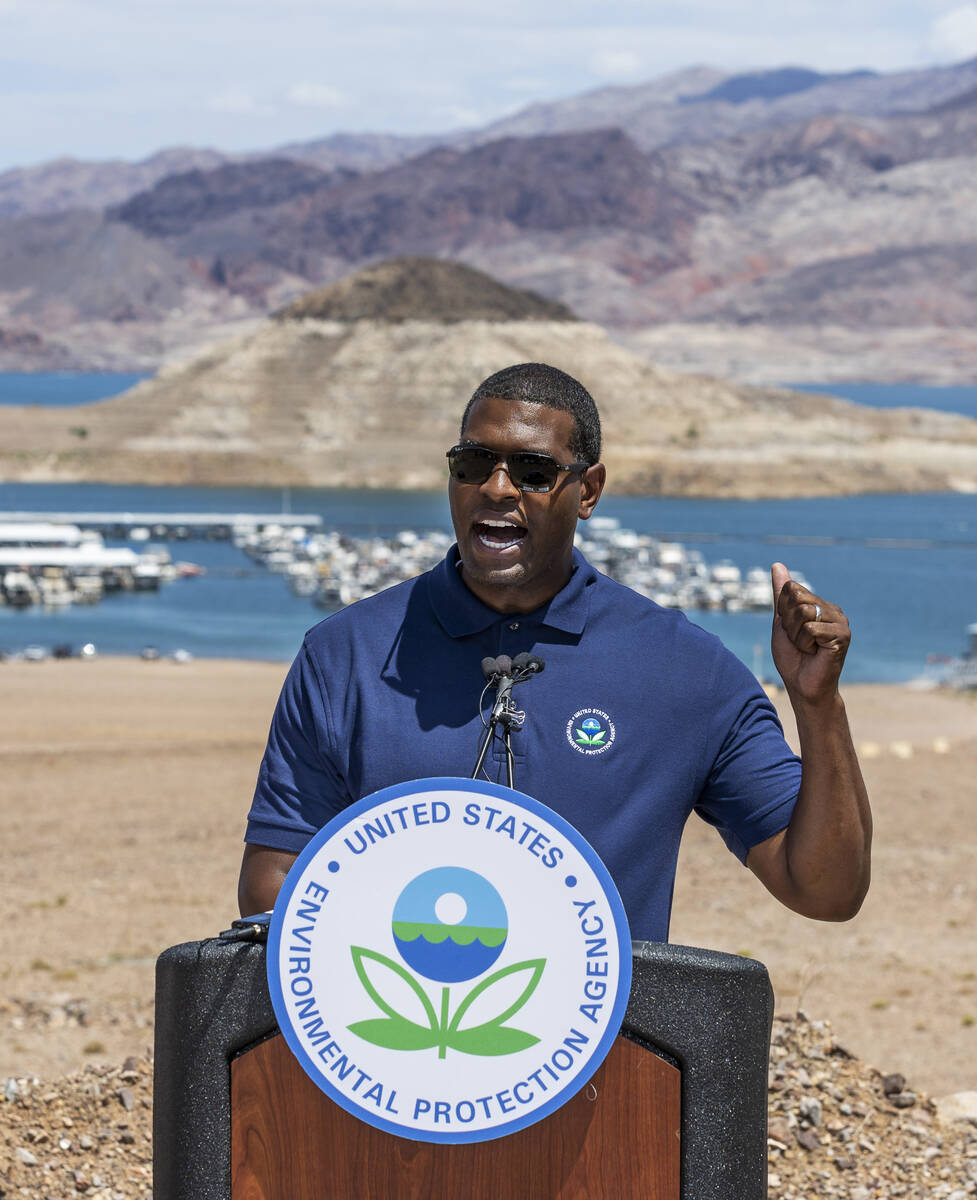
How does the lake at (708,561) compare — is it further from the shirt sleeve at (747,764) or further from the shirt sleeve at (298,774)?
the shirt sleeve at (298,774)

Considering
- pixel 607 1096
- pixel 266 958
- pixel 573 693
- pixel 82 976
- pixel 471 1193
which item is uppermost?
pixel 573 693

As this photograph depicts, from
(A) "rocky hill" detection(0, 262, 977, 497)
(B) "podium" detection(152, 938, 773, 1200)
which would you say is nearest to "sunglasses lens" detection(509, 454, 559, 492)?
(B) "podium" detection(152, 938, 773, 1200)

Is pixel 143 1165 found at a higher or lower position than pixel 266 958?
lower

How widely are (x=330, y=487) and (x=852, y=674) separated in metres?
87.2

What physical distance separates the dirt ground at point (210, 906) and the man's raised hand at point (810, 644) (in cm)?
403

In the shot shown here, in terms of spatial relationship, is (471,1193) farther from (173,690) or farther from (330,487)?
(330,487)

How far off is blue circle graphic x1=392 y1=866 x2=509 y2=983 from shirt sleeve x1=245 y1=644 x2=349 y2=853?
40cm

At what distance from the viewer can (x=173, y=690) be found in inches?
1695

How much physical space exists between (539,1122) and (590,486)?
3.93 ft

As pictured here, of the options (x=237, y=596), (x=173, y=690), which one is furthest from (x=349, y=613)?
(x=237, y=596)

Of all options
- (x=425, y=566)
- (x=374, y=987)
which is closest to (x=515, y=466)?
(x=374, y=987)

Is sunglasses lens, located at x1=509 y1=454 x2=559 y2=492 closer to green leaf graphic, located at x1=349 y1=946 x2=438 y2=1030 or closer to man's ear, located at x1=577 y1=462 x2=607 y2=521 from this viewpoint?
man's ear, located at x1=577 y1=462 x2=607 y2=521

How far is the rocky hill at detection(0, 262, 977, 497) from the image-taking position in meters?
138

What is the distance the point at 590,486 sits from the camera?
3141 mm
